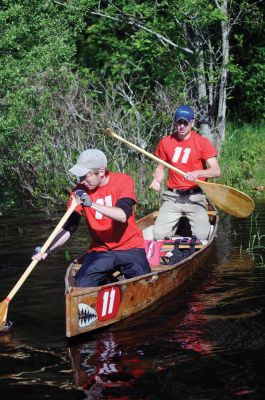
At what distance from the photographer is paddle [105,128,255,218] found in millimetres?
10305

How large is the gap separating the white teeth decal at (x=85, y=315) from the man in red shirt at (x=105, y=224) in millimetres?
474

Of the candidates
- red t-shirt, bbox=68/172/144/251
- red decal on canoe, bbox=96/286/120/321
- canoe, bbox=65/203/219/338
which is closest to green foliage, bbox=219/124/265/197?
canoe, bbox=65/203/219/338

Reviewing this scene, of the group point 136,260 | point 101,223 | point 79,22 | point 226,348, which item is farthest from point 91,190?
point 79,22

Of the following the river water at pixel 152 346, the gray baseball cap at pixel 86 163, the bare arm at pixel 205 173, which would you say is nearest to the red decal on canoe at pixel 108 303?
the river water at pixel 152 346

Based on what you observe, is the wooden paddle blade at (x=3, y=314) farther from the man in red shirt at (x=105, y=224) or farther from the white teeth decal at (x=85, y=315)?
the white teeth decal at (x=85, y=315)

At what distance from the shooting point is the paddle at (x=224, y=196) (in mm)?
10305

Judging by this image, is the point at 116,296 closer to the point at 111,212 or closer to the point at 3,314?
the point at 111,212

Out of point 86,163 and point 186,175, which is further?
point 186,175

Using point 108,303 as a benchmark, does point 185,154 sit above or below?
above

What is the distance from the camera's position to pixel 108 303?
7.54 metres

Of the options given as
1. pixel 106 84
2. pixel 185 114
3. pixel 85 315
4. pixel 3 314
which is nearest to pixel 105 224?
pixel 85 315

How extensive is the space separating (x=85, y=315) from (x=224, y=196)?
389 centimetres

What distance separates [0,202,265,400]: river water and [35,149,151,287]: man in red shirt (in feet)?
1.81

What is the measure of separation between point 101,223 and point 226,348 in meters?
1.72
